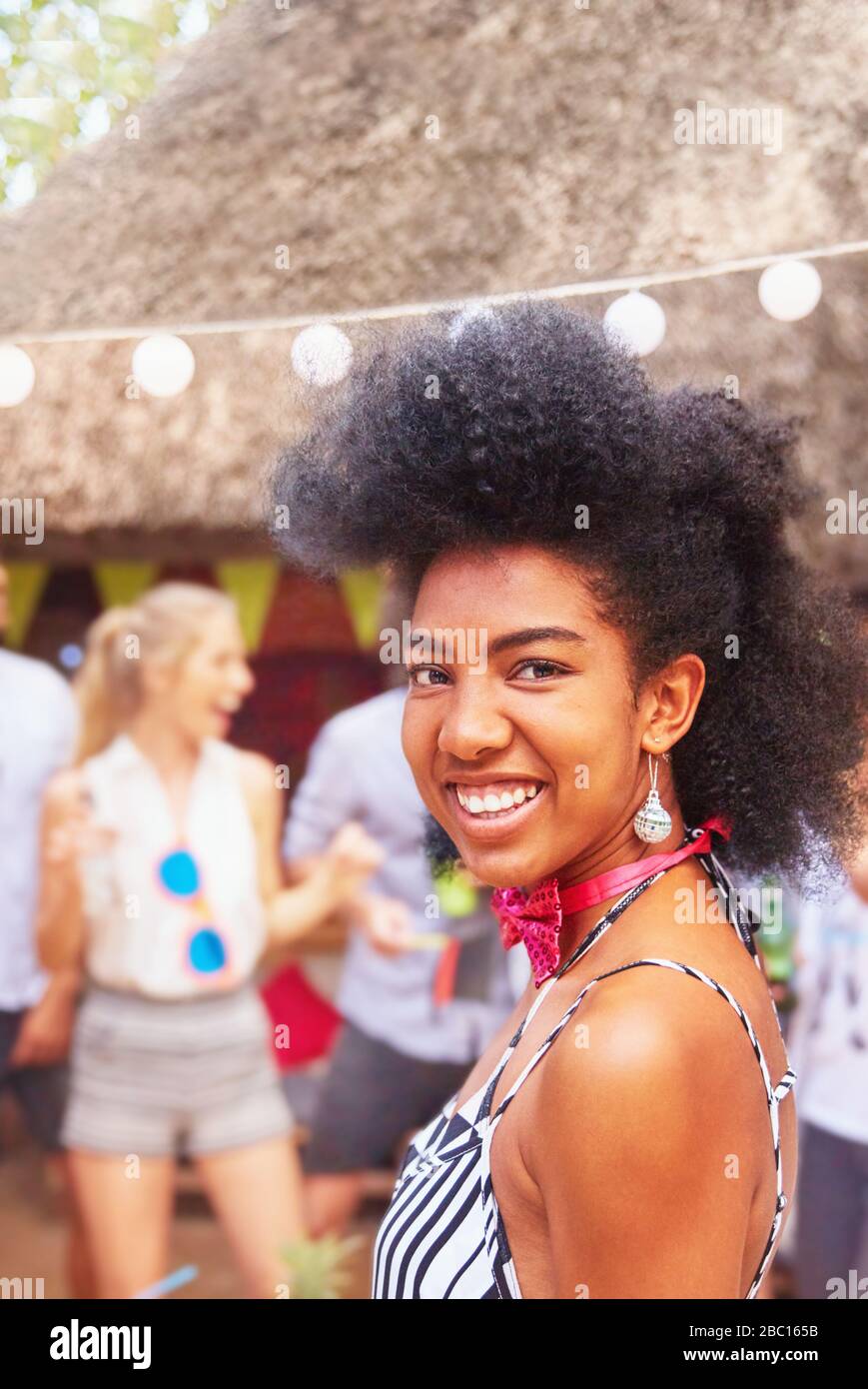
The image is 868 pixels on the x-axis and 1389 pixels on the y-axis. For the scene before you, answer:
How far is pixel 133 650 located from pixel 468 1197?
3013 mm

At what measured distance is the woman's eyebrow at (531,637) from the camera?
132 centimetres

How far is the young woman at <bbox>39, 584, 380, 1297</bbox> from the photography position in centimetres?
387

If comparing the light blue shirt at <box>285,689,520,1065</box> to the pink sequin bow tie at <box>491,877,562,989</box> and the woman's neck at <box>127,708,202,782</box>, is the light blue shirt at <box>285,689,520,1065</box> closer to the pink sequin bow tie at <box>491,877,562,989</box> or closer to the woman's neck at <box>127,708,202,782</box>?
the woman's neck at <box>127,708,202,782</box>

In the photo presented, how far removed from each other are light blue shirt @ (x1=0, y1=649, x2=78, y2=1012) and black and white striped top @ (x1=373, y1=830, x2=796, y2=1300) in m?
2.95

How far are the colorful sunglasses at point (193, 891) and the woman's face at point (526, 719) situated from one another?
9.08ft

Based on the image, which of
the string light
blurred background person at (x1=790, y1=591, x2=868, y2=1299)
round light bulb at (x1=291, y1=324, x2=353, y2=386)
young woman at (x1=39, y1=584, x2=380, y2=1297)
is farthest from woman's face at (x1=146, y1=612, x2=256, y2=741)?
round light bulb at (x1=291, y1=324, x2=353, y2=386)

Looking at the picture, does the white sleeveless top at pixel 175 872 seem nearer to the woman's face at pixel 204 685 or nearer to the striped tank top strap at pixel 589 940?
the woman's face at pixel 204 685

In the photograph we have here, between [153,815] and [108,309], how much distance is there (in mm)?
1820

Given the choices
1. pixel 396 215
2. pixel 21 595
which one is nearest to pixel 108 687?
pixel 21 595

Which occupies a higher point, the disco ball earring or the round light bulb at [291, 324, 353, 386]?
the round light bulb at [291, 324, 353, 386]

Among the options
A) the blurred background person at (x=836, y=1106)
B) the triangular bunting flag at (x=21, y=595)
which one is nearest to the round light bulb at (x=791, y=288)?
the blurred background person at (x=836, y=1106)

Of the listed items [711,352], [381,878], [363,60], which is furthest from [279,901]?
[363,60]

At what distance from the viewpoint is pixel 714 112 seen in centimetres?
397
